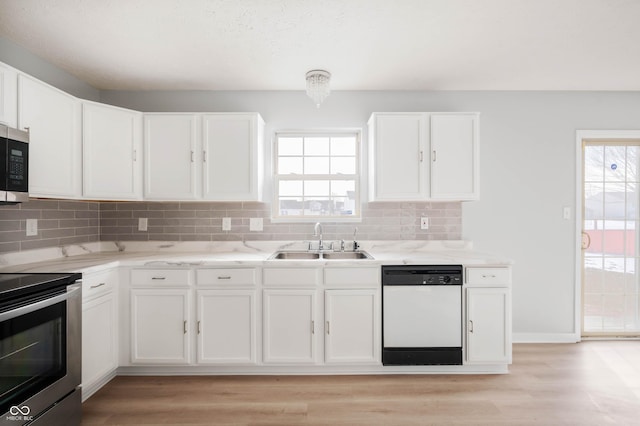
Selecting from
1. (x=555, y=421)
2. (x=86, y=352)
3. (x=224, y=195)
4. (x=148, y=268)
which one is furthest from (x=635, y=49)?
(x=86, y=352)

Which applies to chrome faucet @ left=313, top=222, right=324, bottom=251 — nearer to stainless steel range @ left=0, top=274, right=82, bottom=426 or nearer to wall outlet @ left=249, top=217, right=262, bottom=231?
wall outlet @ left=249, top=217, right=262, bottom=231

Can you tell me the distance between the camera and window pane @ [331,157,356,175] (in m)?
3.41

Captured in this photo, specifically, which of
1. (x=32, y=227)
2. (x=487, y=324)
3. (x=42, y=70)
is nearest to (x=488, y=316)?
(x=487, y=324)

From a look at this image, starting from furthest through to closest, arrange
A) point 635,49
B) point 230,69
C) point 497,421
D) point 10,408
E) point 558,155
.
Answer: point 558,155, point 230,69, point 635,49, point 497,421, point 10,408

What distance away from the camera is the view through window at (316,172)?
3389 mm

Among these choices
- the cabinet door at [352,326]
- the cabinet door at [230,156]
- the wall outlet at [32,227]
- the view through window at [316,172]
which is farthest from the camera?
the view through window at [316,172]

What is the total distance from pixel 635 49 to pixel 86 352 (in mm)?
4500

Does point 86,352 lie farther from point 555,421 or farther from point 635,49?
point 635,49

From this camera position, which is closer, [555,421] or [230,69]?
[555,421]

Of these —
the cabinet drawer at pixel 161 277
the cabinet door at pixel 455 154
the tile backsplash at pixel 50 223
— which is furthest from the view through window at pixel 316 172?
the tile backsplash at pixel 50 223

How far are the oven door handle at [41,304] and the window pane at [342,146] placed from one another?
2.37m

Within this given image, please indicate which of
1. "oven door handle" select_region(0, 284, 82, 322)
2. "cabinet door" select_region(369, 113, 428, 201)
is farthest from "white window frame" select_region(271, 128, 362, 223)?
"oven door handle" select_region(0, 284, 82, 322)

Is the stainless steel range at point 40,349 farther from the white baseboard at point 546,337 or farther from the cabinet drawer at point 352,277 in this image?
the white baseboard at point 546,337

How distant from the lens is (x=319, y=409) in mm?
2197
